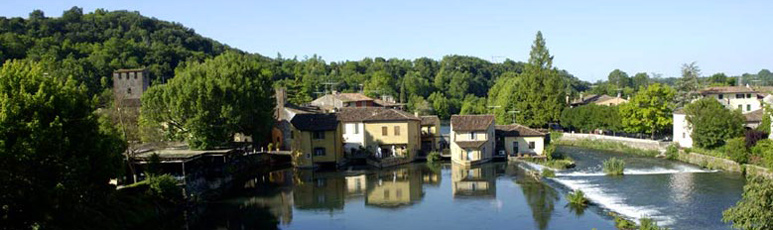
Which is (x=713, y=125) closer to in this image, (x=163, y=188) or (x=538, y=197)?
(x=538, y=197)

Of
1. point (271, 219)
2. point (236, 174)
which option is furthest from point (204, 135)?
point (271, 219)

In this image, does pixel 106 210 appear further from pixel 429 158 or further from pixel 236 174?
pixel 429 158

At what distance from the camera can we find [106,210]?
75.5 feet

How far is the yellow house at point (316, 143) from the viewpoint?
4459 centimetres

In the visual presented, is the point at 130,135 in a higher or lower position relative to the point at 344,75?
lower

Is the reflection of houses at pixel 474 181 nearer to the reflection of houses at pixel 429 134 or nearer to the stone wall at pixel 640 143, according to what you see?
the reflection of houses at pixel 429 134

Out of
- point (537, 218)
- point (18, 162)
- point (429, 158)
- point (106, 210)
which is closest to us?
point (18, 162)

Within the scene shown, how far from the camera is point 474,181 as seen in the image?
123 ft

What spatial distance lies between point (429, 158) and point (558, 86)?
25795 millimetres

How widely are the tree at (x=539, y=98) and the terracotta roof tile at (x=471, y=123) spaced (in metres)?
21.1

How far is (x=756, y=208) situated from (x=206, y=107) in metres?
31.7

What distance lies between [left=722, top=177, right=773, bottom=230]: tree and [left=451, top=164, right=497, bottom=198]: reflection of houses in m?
15.8

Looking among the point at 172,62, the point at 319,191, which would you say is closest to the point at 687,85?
the point at 319,191

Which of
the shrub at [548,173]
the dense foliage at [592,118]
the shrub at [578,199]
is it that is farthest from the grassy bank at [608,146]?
the shrub at [578,199]
